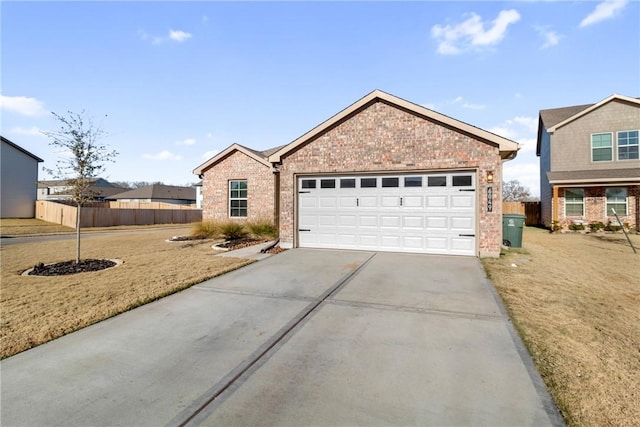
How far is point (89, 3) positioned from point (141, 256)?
724 cm

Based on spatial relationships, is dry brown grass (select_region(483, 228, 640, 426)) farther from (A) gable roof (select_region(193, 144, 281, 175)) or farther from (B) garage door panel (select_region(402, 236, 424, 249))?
(A) gable roof (select_region(193, 144, 281, 175))

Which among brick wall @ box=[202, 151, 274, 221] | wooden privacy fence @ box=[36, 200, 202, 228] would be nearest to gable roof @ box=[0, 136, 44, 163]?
wooden privacy fence @ box=[36, 200, 202, 228]

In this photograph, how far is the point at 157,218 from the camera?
3053cm

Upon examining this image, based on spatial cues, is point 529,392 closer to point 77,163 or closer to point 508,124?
point 77,163

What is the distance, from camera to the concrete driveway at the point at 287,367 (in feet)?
7.79

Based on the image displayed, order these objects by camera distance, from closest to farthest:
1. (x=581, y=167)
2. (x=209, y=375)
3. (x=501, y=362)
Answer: (x=209, y=375) < (x=501, y=362) < (x=581, y=167)

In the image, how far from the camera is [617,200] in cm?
1703

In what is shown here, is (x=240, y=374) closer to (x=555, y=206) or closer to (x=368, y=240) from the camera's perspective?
(x=368, y=240)

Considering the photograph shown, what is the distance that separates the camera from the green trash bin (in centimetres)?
1048

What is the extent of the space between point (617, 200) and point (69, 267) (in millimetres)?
25451

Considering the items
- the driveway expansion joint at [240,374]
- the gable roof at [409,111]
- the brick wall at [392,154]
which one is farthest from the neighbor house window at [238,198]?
the driveway expansion joint at [240,374]

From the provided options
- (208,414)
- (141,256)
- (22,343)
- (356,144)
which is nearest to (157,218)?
(141,256)

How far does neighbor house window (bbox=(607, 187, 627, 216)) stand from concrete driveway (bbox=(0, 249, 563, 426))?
59.8ft

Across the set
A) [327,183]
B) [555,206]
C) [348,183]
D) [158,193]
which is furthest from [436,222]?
[158,193]
